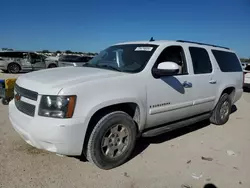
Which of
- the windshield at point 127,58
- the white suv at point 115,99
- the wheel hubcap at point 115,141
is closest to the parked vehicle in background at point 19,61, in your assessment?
the white suv at point 115,99

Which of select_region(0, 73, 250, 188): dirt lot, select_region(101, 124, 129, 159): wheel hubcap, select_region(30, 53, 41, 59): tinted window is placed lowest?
select_region(0, 73, 250, 188): dirt lot

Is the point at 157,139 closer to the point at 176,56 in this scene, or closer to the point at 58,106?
the point at 176,56

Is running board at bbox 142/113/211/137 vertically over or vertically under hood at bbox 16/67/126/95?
under

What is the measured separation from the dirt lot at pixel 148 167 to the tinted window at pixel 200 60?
4.69ft

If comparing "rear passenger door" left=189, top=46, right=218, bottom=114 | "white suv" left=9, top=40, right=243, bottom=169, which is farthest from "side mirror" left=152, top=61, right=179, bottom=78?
"rear passenger door" left=189, top=46, right=218, bottom=114

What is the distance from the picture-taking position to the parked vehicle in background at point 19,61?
1741 centimetres

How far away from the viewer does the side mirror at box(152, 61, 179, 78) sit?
3.41 metres

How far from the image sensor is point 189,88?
414 centimetres

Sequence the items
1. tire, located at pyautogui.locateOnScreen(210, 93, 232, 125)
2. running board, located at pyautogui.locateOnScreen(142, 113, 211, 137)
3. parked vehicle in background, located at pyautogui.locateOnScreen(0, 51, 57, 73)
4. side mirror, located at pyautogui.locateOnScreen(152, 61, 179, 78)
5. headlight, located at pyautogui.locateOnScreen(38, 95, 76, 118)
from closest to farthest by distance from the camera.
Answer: headlight, located at pyautogui.locateOnScreen(38, 95, 76, 118) < side mirror, located at pyautogui.locateOnScreen(152, 61, 179, 78) < running board, located at pyautogui.locateOnScreen(142, 113, 211, 137) < tire, located at pyautogui.locateOnScreen(210, 93, 232, 125) < parked vehicle in background, located at pyautogui.locateOnScreen(0, 51, 57, 73)

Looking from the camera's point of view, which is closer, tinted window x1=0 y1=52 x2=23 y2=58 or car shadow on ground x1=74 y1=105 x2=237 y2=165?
car shadow on ground x1=74 y1=105 x2=237 y2=165

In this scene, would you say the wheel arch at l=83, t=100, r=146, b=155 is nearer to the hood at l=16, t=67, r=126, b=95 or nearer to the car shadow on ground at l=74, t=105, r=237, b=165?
the hood at l=16, t=67, r=126, b=95

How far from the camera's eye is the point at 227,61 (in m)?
5.55

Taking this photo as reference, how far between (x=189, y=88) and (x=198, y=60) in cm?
75

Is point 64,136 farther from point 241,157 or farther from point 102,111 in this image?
point 241,157
